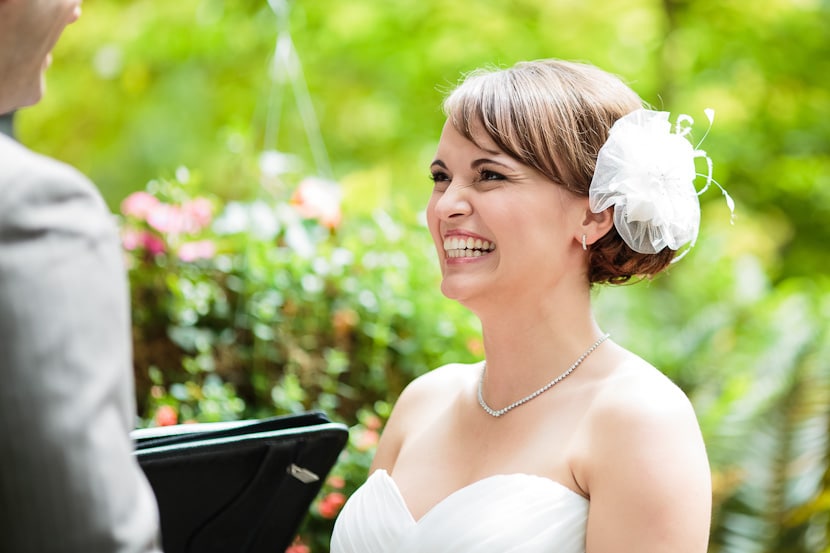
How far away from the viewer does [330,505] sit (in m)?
3.28

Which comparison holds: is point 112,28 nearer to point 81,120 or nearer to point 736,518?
point 81,120

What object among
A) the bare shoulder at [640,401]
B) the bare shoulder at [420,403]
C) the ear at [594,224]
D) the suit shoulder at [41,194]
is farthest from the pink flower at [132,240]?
the suit shoulder at [41,194]

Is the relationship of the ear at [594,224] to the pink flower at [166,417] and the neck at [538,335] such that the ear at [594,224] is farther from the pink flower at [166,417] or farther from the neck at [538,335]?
the pink flower at [166,417]

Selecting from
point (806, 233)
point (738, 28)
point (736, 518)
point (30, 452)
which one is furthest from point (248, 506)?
Answer: point (806, 233)

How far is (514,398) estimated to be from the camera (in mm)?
2459

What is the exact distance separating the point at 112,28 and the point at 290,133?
1484mm

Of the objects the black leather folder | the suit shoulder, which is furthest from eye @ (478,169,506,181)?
the suit shoulder

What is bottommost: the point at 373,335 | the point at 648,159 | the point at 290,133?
the point at 290,133

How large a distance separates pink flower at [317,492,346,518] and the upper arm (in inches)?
53.1

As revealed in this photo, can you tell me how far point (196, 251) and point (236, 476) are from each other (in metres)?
1.93

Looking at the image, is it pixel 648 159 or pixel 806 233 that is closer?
pixel 648 159

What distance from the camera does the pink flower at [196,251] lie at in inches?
152

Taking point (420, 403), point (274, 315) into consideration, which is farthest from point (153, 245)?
point (420, 403)

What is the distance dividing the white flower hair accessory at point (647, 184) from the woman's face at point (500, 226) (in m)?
0.09
